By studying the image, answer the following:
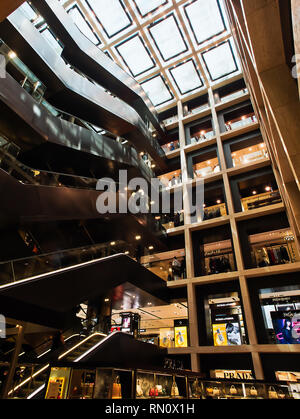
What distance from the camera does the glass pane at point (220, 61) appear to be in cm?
2122

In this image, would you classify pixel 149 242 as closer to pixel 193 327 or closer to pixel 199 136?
pixel 193 327

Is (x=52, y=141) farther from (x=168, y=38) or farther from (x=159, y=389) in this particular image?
(x=168, y=38)

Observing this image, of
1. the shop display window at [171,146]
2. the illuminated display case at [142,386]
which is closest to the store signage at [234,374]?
the illuminated display case at [142,386]

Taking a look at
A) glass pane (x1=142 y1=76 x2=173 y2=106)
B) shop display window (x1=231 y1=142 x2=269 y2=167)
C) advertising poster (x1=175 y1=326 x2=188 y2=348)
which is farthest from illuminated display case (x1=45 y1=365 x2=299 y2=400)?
glass pane (x1=142 y1=76 x2=173 y2=106)

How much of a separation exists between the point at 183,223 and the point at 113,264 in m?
8.37

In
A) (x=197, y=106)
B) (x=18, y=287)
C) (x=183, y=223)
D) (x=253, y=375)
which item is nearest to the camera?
(x=18, y=287)

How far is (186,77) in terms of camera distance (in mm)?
23453

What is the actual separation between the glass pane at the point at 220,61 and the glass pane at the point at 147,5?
17.1ft

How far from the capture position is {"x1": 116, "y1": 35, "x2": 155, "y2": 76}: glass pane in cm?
2076

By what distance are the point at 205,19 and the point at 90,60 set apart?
932 cm

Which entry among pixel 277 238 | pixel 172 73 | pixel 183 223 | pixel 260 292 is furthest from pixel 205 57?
pixel 260 292

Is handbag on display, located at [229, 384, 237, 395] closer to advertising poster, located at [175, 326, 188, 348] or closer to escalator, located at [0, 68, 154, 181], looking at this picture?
advertising poster, located at [175, 326, 188, 348]

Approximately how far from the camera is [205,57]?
2183 centimetres

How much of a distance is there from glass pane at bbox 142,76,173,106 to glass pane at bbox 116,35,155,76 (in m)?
1.28
